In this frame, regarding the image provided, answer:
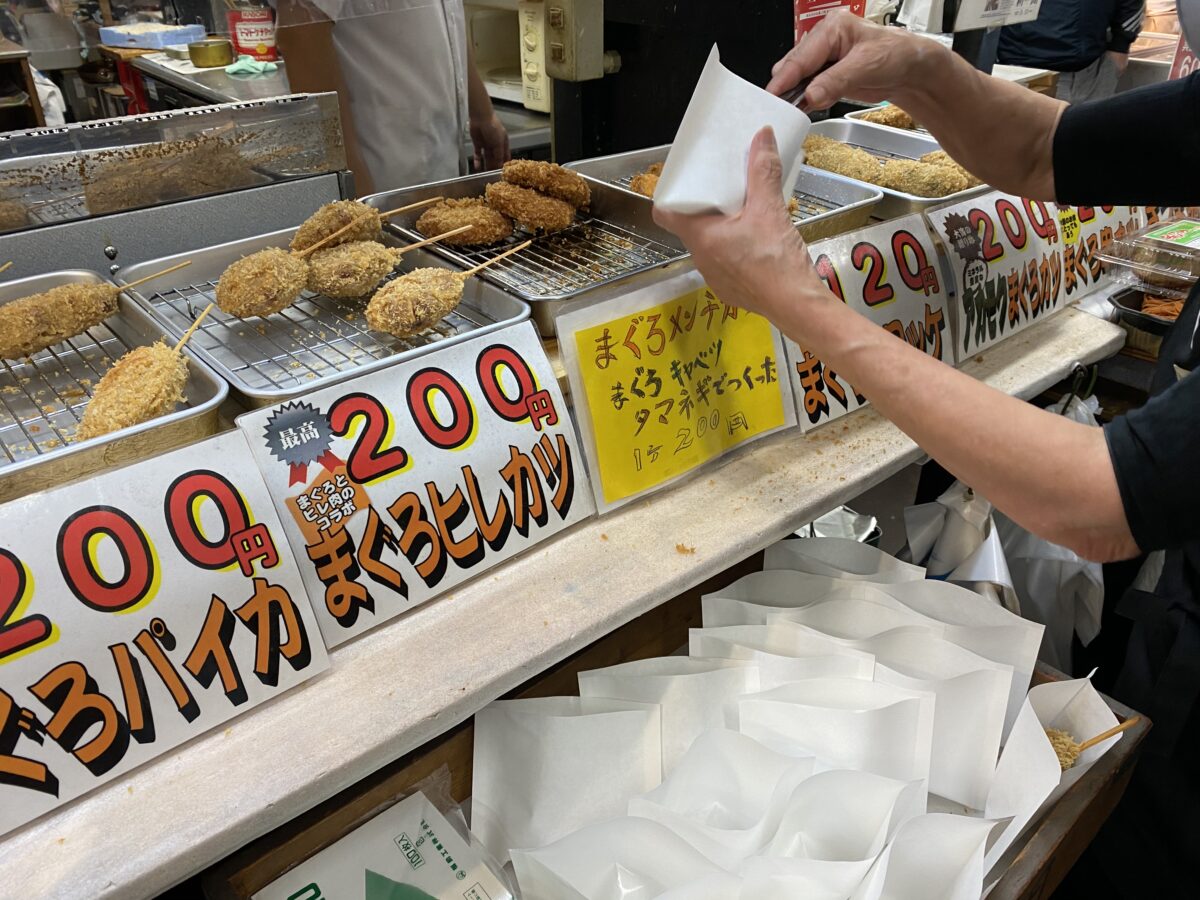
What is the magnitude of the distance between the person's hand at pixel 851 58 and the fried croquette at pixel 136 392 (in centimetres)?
118

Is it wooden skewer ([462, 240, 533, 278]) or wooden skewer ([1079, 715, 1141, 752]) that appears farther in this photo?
wooden skewer ([462, 240, 533, 278])

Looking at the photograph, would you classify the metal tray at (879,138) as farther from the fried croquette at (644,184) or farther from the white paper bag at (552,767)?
the white paper bag at (552,767)

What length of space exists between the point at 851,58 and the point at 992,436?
3.11 ft

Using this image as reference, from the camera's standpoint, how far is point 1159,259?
8.07 feet

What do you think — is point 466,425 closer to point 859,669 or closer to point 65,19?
point 859,669

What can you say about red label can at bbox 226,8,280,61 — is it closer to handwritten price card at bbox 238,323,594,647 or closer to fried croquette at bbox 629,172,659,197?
fried croquette at bbox 629,172,659,197

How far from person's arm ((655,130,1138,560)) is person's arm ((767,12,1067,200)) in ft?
1.60

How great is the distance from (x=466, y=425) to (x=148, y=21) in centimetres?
153

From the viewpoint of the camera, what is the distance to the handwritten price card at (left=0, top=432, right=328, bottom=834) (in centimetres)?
103

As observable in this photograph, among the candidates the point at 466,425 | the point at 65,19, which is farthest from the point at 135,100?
the point at 466,425

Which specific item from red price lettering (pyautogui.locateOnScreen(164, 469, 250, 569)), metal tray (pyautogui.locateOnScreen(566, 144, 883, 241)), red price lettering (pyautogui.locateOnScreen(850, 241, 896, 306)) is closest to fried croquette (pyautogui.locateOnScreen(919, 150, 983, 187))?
metal tray (pyautogui.locateOnScreen(566, 144, 883, 241))

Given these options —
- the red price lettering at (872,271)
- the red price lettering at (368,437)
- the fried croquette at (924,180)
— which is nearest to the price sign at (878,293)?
the red price lettering at (872,271)

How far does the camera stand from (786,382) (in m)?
1.85

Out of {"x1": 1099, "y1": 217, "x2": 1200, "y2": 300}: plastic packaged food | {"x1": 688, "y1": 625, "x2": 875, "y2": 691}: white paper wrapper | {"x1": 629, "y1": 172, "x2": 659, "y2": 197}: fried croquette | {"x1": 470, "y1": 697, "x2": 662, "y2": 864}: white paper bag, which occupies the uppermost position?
{"x1": 629, "y1": 172, "x2": 659, "y2": 197}: fried croquette
